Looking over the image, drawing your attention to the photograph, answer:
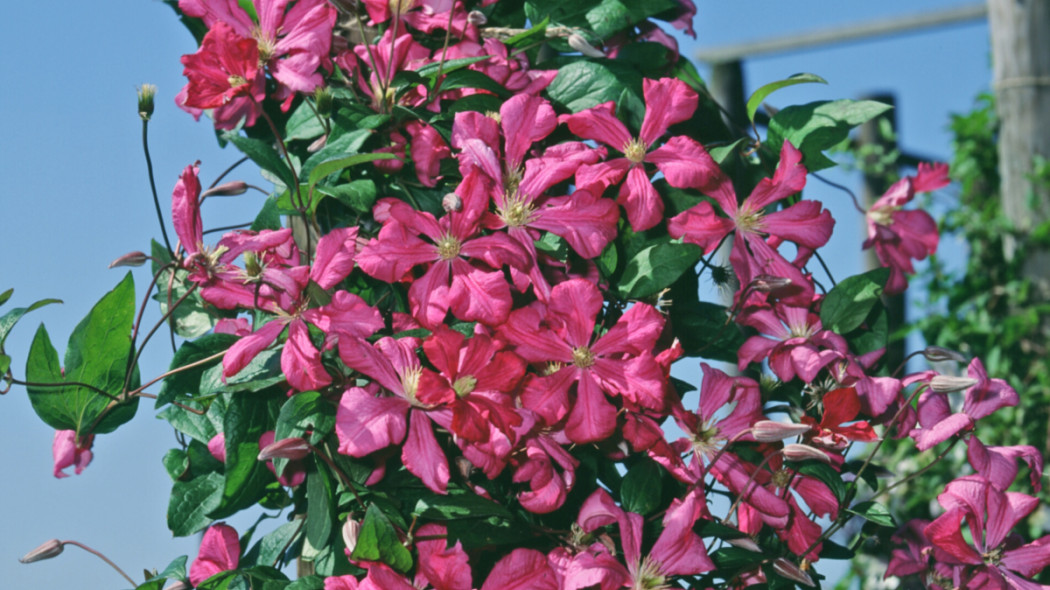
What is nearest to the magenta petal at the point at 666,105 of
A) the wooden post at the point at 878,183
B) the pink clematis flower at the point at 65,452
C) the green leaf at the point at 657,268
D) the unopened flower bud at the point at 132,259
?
the green leaf at the point at 657,268

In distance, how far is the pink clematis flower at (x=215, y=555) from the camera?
0.89 m

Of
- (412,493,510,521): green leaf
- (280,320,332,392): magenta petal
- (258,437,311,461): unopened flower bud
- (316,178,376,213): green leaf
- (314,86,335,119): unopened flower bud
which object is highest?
(314,86,335,119): unopened flower bud

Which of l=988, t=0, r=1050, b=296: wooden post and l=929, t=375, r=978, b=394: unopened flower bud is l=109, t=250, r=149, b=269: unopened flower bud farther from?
l=988, t=0, r=1050, b=296: wooden post

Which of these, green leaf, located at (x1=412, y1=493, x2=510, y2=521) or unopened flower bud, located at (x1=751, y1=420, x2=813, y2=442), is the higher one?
green leaf, located at (x1=412, y1=493, x2=510, y2=521)

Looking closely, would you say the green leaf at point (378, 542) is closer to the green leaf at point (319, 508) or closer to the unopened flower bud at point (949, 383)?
the green leaf at point (319, 508)

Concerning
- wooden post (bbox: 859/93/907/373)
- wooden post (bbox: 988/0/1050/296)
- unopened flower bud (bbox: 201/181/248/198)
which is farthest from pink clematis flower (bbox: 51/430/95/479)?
wooden post (bbox: 859/93/907/373)

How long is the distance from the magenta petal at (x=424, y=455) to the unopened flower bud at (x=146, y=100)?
1.15 feet

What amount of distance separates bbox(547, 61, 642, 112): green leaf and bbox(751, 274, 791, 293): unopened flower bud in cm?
21

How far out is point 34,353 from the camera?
854 millimetres

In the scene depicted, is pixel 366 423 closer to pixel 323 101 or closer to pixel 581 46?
pixel 323 101

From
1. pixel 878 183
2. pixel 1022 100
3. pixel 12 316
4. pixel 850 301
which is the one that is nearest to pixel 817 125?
pixel 850 301

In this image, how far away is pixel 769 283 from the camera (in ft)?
2.81

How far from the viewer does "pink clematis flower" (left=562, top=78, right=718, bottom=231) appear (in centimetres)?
83

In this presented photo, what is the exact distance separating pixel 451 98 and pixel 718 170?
0.25 metres
